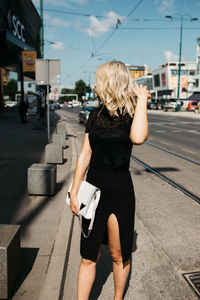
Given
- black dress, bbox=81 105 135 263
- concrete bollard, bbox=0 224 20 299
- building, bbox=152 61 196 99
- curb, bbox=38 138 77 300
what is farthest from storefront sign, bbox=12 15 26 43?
building, bbox=152 61 196 99

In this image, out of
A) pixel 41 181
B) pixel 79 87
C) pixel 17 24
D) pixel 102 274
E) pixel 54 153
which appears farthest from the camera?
pixel 79 87

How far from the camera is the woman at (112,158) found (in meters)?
1.93

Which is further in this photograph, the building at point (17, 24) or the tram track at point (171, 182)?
the building at point (17, 24)

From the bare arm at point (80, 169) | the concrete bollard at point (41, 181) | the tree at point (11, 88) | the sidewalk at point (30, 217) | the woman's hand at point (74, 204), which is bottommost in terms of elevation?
the sidewalk at point (30, 217)

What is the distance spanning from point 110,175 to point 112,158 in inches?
4.6

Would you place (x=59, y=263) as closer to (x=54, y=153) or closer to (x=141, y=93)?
(x=141, y=93)

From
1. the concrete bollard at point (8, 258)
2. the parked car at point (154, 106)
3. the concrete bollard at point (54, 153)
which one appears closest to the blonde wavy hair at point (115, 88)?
the concrete bollard at point (8, 258)

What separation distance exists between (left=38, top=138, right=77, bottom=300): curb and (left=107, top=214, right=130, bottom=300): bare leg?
0.64 metres

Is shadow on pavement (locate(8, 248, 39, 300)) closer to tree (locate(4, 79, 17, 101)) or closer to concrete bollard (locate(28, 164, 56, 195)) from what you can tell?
concrete bollard (locate(28, 164, 56, 195))

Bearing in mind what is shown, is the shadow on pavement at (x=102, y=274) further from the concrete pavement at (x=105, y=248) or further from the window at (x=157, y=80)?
the window at (x=157, y=80)

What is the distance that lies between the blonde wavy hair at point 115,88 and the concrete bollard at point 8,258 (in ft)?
4.52

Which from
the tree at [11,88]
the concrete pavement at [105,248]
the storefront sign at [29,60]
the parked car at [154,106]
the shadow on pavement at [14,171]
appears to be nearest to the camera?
the concrete pavement at [105,248]

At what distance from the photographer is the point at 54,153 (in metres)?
8.06

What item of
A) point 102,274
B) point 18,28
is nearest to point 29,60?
point 18,28
